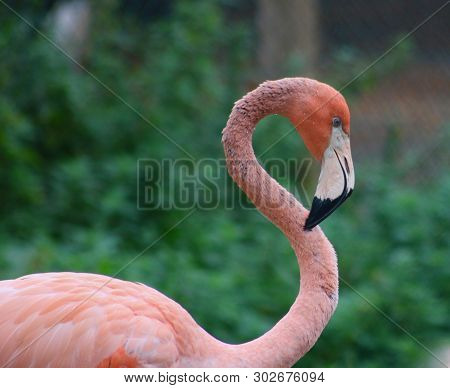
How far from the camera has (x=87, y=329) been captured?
2545mm

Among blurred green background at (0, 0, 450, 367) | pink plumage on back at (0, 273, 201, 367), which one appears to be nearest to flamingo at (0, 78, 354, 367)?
pink plumage on back at (0, 273, 201, 367)

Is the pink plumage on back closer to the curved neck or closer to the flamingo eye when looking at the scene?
the curved neck

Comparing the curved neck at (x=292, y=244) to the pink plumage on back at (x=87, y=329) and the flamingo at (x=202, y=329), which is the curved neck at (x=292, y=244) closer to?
the flamingo at (x=202, y=329)

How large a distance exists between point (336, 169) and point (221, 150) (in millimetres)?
2682

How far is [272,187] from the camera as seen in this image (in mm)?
2836

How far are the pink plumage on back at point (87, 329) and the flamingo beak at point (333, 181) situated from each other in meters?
0.56

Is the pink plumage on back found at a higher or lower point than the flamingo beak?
lower

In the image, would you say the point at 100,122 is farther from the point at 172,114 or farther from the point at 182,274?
the point at 182,274

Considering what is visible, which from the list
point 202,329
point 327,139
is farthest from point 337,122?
point 202,329

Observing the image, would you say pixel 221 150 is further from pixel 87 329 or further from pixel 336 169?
pixel 87 329

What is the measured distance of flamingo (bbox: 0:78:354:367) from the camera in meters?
2.53
